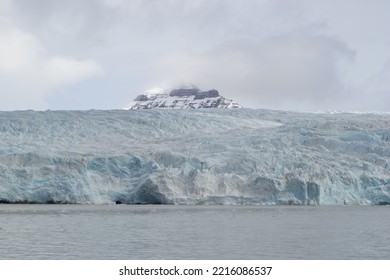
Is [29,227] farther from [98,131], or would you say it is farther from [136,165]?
[98,131]

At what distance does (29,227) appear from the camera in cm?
1673

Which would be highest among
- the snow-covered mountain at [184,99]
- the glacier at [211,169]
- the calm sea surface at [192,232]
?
the snow-covered mountain at [184,99]

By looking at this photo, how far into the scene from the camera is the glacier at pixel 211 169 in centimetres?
2364

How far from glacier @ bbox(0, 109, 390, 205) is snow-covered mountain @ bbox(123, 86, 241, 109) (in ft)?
163

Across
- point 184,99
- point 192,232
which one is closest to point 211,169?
point 192,232

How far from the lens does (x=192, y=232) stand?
52.4ft

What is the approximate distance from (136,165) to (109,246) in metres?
11.4

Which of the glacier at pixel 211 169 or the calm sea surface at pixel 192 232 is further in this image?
the glacier at pixel 211 169

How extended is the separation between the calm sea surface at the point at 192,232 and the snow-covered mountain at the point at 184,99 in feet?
179

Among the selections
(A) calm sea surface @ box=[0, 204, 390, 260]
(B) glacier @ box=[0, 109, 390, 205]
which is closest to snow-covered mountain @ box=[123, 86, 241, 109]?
(B) glacier @ box=[0, 109, 390, 205]

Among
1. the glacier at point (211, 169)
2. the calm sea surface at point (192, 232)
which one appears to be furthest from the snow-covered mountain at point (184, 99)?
the calm sea surface at point (192, 232)

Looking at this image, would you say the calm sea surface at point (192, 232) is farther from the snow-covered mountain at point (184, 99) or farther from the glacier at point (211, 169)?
the snow-covered mountain at point (184, 99)
